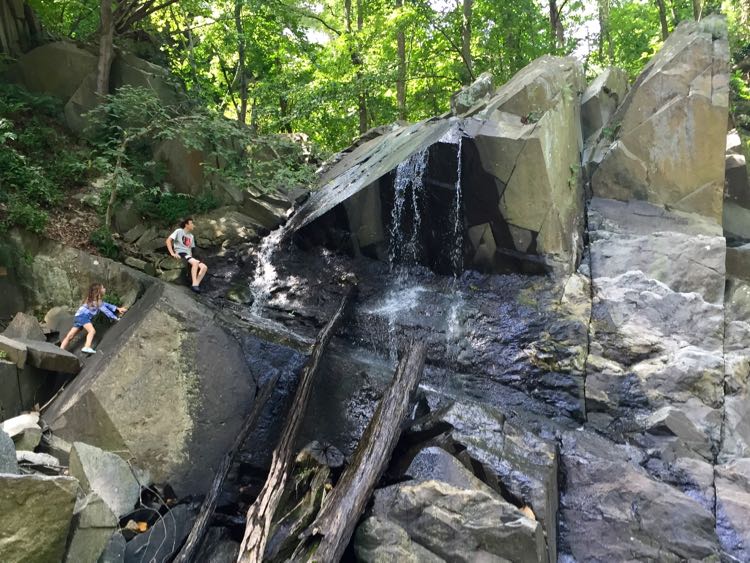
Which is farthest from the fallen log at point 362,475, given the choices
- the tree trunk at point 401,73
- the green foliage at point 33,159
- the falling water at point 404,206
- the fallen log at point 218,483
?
the tree trunk at point 401,73

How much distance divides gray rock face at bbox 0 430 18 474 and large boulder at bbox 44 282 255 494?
59.4 inches

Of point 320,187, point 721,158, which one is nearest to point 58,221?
point 320,187

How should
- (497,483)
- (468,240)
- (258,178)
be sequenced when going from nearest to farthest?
(497,483) < (468,240) < (258,178)

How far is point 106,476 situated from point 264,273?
5.72 metres

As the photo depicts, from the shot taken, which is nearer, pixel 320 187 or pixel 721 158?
pixel 721 158

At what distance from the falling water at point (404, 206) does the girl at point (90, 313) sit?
5.14 metres

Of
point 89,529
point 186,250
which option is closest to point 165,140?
point 186,250

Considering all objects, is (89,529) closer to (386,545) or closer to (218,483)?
(218,483)

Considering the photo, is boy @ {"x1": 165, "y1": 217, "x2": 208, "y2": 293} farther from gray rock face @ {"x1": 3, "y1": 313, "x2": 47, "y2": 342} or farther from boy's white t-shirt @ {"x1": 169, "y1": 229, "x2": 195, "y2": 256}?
gray rock face @ {"x1": 3, "y1": 313, "x2": 47, "y2": 342}

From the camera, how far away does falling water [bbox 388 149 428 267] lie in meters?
10.1

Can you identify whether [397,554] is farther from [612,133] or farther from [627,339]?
Result: [612,133]

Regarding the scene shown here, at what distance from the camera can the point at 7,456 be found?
14.6 feet

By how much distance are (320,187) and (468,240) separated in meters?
4.67

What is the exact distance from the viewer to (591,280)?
9.20 m
